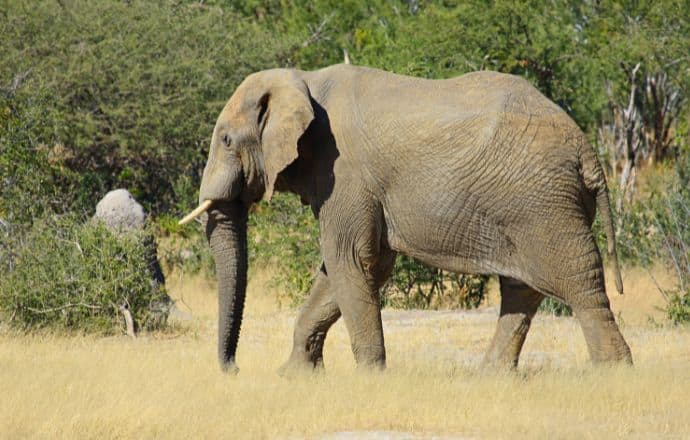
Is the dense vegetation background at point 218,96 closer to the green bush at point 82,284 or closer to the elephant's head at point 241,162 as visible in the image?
the green bush at point 82,284

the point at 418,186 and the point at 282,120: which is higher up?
the point at 282,120

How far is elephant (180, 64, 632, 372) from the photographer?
9531mm

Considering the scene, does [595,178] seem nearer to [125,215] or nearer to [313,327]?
[313,327]

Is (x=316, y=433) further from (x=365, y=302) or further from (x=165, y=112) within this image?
(x=165, y=112)

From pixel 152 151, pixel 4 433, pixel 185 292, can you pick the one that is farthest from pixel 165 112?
pixel 4 433

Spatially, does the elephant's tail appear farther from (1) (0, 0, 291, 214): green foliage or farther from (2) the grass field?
(1) (0, 0, 291, 214): green foliage

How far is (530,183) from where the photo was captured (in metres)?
9.48

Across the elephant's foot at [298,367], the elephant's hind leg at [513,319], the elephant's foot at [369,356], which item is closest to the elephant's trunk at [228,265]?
the elephant's foot at [298,367]

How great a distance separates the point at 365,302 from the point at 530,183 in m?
1.54

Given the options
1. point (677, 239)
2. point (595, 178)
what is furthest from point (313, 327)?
point (677, 239)

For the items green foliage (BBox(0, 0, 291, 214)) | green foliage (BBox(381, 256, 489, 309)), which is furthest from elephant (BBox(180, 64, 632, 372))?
green foliage (BBox(0, 0, 291, 214))

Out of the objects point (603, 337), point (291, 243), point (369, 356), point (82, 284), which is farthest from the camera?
point (291, 243)

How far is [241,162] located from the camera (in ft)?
33.5

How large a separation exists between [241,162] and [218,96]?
44.4 ft
